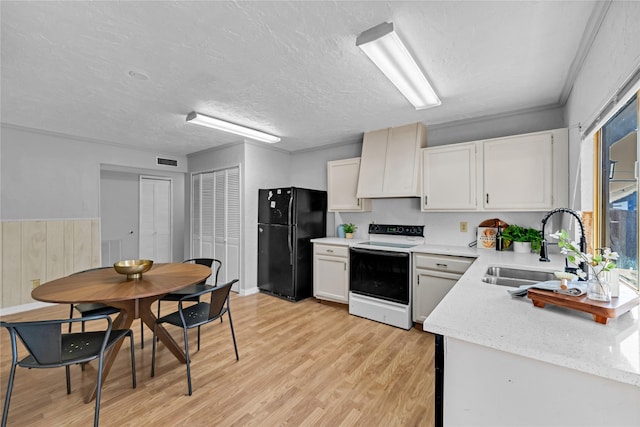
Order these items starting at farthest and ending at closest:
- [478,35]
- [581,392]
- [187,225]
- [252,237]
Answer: [187,225] → [252,237] → [478,35] → [581,392]

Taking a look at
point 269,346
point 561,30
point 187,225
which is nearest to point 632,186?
point 561,30

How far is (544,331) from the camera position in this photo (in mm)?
1041

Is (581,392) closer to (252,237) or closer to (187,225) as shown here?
(252,237)

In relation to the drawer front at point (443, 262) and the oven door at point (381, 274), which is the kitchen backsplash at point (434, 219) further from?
the oven door at point (381, 274)

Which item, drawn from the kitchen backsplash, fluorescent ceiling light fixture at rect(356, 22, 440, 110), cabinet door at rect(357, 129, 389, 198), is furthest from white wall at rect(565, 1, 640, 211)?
cabinet door at rect(357, 129, 389, 198)

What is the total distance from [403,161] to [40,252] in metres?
4.99

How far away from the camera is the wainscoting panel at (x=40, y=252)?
11.9 feet

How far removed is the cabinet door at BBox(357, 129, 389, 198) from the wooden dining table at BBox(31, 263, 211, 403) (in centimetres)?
224

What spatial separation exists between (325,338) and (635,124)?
9.17 ft

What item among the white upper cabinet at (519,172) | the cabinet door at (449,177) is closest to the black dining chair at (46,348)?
the cabinet door at (449,177)

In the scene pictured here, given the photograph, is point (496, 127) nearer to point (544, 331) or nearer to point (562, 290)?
point (562, 290)

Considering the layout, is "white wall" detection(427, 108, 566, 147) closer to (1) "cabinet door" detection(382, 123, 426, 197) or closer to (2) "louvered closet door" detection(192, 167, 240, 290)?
(1) "cabinet door" detection(382, 123, 426, 197)

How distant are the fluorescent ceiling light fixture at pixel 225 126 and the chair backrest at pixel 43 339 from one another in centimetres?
228

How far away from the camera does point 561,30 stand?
1717 millimetres
